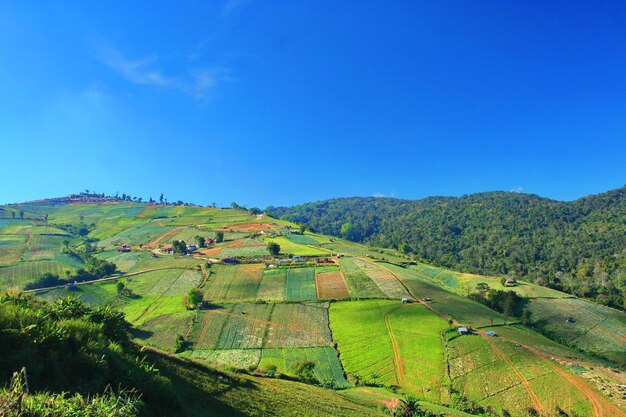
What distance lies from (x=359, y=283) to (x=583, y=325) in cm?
5552

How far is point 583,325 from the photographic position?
82.4 meters

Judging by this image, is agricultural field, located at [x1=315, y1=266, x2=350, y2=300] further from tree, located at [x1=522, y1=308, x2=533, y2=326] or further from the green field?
tree, located at [x1=522, y1=308, x2=533, y2=326]

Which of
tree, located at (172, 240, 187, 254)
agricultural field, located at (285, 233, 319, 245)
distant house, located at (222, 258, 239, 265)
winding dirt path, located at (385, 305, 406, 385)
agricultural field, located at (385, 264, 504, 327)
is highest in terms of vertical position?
agricultural field, located at (285, 233, 319, 245)

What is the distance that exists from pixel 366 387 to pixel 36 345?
46.9 metres

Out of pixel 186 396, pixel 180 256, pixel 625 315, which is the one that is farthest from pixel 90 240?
pixel 625 315

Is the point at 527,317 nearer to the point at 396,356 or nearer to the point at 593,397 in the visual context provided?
the point at 593,397

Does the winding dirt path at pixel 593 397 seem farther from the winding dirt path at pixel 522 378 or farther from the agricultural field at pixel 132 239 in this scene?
the agricultural field at pixel 132 239

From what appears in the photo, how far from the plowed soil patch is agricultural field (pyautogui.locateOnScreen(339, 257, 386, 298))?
1942 mm

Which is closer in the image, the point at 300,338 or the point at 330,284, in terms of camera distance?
the point at 300,338

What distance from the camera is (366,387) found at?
5184cm

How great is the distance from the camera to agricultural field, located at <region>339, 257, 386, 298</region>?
301 ft

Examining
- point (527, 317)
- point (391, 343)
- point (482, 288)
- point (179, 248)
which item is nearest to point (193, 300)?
point (391, 343)

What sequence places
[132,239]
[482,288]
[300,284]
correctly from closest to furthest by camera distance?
[300,284]
[482,288]
[132,239]

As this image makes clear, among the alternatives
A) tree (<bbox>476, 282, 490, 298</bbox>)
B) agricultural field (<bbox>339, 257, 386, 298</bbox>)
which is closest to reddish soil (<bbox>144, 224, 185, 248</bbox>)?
agricultural field (<bbox>339, 257, 386, 298</bbox>)
